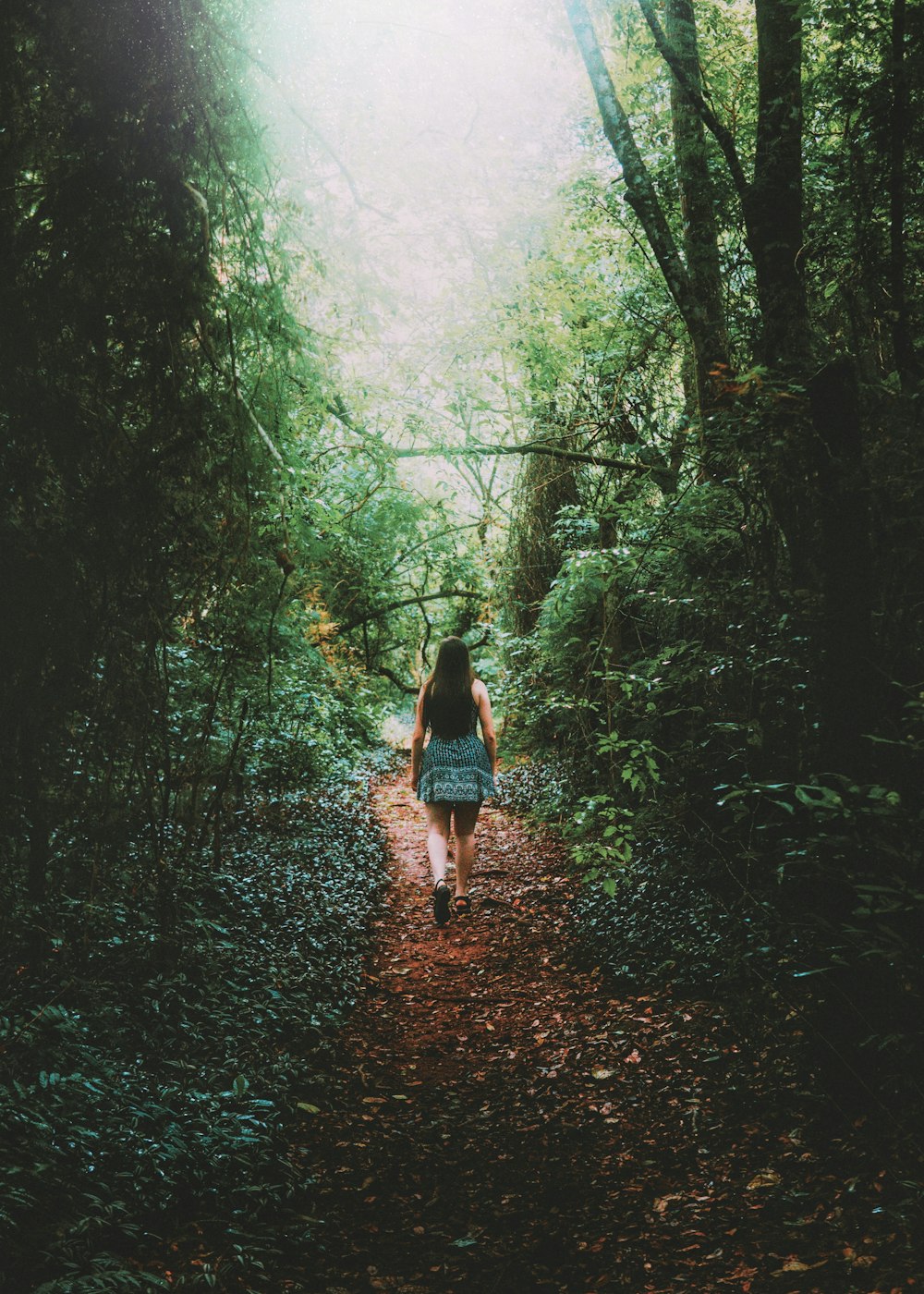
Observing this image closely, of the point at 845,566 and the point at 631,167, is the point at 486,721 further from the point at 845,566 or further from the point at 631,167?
the point at 631,167

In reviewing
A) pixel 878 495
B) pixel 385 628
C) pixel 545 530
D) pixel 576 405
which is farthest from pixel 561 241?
pixel 385 628

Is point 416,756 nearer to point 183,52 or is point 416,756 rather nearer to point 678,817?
point 678,817

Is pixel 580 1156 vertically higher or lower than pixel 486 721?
lower

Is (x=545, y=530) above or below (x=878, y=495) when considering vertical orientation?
above

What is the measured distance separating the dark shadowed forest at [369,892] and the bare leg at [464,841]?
43 centimetres

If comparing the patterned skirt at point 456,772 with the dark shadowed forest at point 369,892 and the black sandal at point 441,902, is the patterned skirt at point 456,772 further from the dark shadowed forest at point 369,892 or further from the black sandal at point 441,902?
the dark shadowed forest at point 369,892

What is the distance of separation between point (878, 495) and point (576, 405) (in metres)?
7.03

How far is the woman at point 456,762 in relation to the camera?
6582 mm

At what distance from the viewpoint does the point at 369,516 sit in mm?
13906

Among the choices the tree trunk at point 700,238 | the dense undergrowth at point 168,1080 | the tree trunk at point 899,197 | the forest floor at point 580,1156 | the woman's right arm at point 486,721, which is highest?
the tree trunk at point 700,238

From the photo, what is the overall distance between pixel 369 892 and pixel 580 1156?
3964mm

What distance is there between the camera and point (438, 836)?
6609 millimetres

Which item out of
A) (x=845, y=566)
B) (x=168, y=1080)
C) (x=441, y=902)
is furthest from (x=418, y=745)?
(x=845, y=566)

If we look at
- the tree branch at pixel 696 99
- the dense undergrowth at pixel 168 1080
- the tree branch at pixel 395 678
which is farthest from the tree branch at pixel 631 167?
the tree branch at pixel 395 678
